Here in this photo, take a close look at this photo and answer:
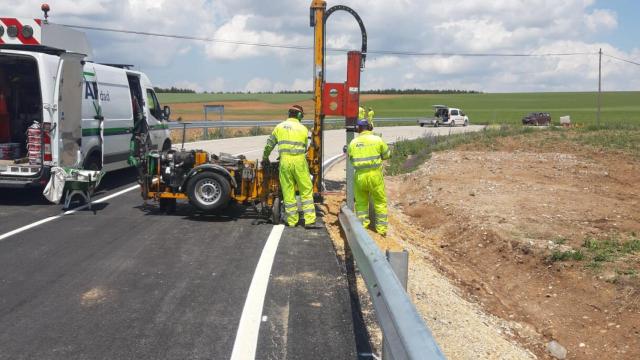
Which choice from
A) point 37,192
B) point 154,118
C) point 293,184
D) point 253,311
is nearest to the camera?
point 253,311

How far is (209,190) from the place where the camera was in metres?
9.32

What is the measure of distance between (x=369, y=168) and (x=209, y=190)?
244 cm

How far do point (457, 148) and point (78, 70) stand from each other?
1505 centimetres

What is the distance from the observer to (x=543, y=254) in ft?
31.6

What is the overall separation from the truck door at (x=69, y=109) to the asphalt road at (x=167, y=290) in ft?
4.28

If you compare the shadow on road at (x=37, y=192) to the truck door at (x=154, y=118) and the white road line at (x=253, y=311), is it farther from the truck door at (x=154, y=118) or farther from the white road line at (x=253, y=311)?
the white road line at (x=253, y=311)

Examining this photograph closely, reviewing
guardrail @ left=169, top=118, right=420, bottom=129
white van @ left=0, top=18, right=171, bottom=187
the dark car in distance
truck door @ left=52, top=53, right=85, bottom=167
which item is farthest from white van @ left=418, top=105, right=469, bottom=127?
truck door @ left=52, top=53, right=85, bottom=167

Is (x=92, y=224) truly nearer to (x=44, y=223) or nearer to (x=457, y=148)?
(x=44, y=223)

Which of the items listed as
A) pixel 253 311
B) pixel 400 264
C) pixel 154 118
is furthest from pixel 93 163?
pixel 400 264

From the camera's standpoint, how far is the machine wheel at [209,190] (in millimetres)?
9203

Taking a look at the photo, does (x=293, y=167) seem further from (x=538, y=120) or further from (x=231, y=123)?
(x=538, y=120)

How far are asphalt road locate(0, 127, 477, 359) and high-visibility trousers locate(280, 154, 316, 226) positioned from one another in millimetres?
306

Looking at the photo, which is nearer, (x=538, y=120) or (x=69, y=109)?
(x=69, y=109)

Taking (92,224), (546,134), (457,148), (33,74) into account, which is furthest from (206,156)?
(546,134)
